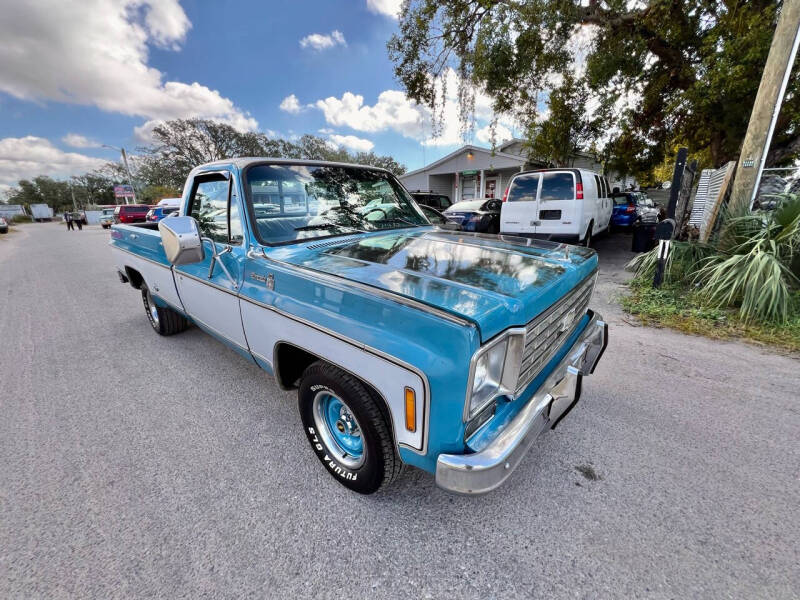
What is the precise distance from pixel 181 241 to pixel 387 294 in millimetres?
1586

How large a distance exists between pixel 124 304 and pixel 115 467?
4815 millimetres

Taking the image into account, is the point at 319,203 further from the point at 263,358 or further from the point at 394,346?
the point at 394,346

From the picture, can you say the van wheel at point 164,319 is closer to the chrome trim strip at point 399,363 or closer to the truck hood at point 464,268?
the truck hood at point 464,268

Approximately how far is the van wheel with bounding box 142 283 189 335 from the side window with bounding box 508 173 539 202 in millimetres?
7262

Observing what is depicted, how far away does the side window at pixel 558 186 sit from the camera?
24.9 feet

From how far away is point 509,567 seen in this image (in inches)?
64.6

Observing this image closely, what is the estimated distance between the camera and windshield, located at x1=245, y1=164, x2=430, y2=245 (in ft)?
8.23

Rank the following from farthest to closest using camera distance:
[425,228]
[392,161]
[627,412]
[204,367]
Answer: [392,161]
[204,367]
[425,228]
[627,412]

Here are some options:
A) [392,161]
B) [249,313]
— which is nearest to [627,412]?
[249,313]

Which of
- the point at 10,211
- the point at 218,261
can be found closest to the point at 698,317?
the point at 218,261

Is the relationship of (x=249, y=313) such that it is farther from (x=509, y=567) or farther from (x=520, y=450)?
(x=509, y=567)

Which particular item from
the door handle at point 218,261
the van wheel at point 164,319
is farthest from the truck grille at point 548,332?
the van wheel at point 164,319

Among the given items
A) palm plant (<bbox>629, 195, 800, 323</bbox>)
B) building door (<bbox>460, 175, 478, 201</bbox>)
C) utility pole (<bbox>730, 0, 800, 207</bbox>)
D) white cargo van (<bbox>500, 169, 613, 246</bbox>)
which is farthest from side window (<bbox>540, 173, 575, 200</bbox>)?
building door (<bbox>460, 175, 478, 201</bbox>)

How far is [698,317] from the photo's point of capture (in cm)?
461
